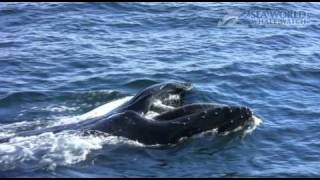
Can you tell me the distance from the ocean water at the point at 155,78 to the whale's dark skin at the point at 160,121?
9.6 inches

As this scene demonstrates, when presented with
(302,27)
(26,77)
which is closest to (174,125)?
(26,77)

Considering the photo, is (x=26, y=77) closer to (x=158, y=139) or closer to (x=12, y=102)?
(x=12, y=102)

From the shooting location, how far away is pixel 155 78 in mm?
21703

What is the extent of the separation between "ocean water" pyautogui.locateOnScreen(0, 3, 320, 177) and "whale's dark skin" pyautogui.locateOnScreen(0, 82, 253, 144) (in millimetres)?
243

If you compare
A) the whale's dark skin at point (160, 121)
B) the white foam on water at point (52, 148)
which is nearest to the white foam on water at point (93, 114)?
the whale's dark skin at point (160, 121)

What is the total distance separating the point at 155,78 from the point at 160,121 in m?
5.68

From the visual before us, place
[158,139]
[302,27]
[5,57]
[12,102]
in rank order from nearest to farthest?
[158,139] < [12,102] < [5,57] < [302,27]

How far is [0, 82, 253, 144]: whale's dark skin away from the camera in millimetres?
15906

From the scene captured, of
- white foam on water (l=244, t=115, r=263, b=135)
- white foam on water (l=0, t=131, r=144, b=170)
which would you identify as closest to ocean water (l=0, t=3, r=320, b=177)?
white foam on water (l=0, t=131, r=144, b=170)

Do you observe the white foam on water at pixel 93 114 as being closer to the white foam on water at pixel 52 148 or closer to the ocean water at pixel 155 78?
the ocean water at pixel 155 78

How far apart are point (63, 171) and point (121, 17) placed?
17359 millimetres

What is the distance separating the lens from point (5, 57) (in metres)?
24.7

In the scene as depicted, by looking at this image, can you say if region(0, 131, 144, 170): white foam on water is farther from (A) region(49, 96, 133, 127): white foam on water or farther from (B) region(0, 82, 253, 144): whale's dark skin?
(A) region(49, 96, 133, 127): white foam on water

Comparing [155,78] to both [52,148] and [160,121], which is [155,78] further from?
[52,148]
